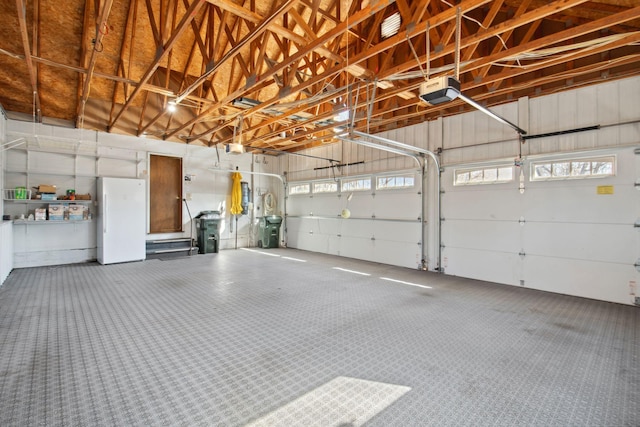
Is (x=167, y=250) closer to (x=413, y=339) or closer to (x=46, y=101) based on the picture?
(x=46, y=101)

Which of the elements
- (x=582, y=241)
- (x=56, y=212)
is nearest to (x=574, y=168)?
(x=582, y=241)

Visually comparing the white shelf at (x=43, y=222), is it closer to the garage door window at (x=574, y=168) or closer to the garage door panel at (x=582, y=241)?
the garage door panel at (x=582, y=241)

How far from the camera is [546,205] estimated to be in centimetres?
516

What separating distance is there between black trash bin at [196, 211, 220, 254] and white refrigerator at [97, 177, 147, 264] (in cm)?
167

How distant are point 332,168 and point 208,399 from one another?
24.6 feet

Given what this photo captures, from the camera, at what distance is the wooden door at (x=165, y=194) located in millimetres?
8750

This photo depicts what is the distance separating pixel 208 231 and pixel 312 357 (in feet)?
23.3

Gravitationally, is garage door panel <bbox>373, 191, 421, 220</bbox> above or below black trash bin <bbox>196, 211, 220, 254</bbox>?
above

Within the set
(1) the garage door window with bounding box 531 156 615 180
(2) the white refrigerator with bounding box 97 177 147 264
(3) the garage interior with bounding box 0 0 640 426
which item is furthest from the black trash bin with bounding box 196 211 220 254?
(1) the garage door window with bounding box 531 156 615 180

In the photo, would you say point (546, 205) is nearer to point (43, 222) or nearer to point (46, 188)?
point (46, 188)

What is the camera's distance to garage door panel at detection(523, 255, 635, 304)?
4.48 metres

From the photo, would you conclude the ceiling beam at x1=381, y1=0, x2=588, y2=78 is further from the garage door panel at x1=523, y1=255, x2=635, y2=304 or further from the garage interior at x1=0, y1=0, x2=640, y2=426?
the garage door panel at x1=523, y1=255, x2=635, y2=304

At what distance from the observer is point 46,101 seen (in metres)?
6.84

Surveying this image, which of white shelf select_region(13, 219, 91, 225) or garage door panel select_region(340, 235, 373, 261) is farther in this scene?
garage door panel select_region(340, 235, 373, 261)
